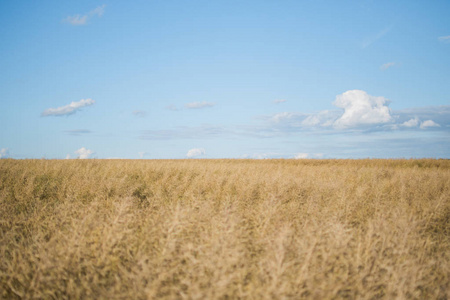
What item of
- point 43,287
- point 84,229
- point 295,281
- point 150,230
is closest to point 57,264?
point 43,287

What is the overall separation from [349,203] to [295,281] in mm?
4774

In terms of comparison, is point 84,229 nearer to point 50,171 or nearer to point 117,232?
point 117,232

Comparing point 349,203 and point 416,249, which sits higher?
point 349,203

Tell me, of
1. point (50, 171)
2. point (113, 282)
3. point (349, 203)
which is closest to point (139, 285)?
point (113, 282)

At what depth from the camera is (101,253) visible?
3314 mm

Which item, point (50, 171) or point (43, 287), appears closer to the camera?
point (43, 287)

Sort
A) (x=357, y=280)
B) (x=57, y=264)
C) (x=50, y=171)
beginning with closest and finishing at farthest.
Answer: (x=357, y=280) < (x=57, y=264) < (x=50, y=171)

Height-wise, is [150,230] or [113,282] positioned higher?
[150,230]

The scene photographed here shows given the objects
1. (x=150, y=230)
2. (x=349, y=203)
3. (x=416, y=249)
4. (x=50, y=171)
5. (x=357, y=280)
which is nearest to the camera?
(x=357, y=280)

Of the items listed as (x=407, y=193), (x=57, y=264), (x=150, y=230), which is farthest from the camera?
(x=407, y=193)

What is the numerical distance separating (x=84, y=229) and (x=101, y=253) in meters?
0.44

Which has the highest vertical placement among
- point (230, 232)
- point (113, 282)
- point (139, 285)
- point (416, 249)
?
point (230, 232)

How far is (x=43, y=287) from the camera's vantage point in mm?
2988

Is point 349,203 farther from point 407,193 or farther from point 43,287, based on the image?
point 43,287
